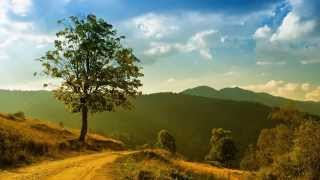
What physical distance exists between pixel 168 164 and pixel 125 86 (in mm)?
20734

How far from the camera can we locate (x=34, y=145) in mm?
42844

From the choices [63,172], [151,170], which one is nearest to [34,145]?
[63,172]

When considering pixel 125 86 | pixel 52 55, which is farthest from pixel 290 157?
pixel 52 55

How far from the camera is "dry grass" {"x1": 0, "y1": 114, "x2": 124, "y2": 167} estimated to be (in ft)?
125

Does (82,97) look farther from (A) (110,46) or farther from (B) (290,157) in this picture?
(B) (290,157)

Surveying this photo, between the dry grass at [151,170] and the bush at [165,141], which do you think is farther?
the bush at [165,141]

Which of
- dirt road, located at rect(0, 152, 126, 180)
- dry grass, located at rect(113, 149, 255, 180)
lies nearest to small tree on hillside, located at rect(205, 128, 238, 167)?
dry grass, located at rect(113, 149, 255, 180)

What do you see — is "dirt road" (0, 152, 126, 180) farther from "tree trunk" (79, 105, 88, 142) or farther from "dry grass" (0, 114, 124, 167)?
"tree trunk" (79, 105, 88, 142)

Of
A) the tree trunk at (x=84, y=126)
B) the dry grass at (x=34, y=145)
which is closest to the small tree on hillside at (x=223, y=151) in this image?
the dry grass at (x=34, y=145)

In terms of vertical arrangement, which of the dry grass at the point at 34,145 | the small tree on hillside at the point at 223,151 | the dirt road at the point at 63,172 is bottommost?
the small tree on hillside at the point at 223,151

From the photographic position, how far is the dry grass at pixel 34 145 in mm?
37972

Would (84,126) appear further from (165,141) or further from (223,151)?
(165,141)

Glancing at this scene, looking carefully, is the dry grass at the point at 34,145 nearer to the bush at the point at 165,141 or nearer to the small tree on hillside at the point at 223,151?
the small tree on hillside at the point at 223,151

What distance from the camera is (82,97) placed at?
180 feet
